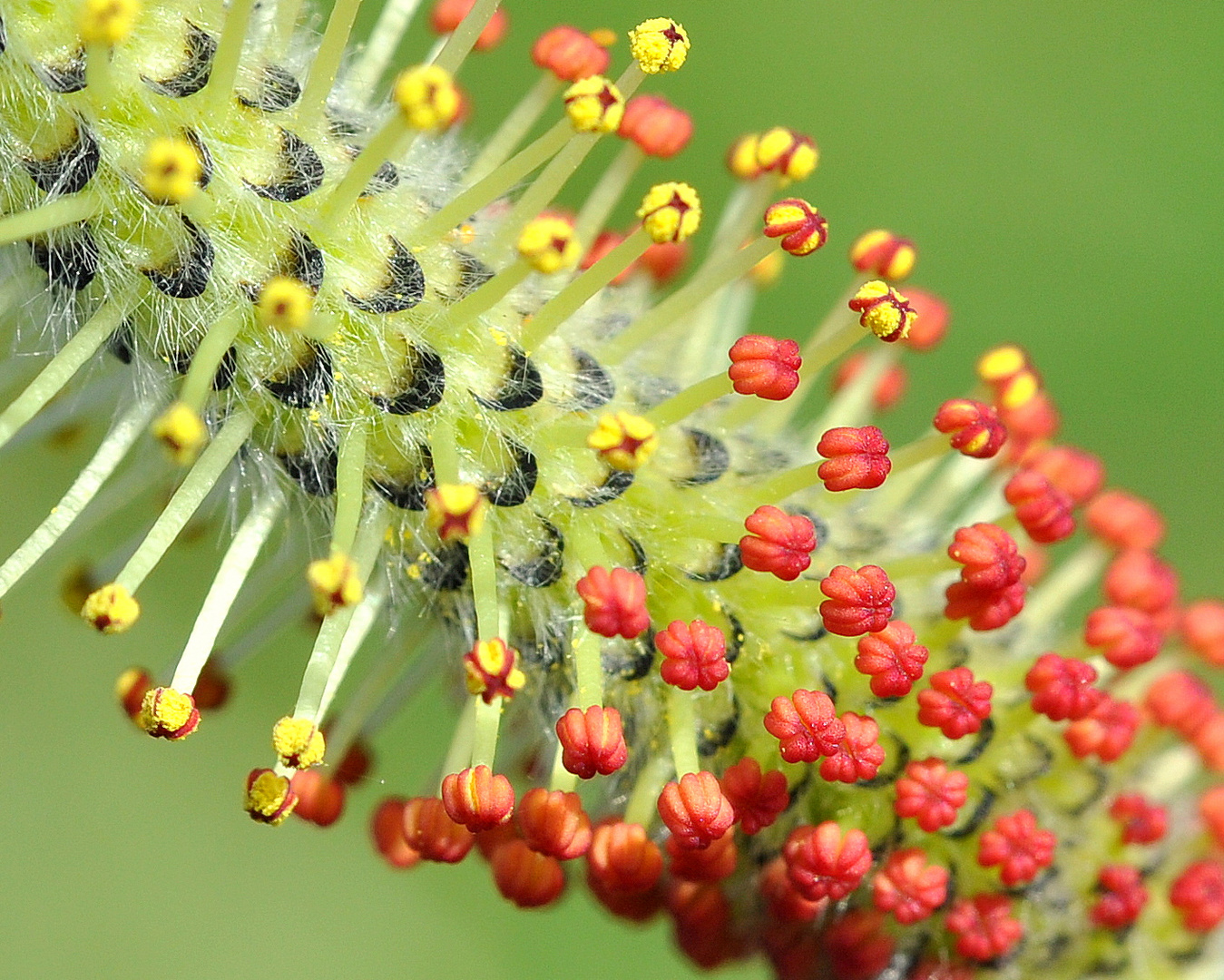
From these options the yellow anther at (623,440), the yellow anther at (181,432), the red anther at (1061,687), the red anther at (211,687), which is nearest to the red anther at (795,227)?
the yellow anther at (623,440)

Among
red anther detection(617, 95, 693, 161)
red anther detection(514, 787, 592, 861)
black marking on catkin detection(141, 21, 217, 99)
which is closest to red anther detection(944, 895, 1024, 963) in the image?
red anther detection(514, 787, 592, 861)

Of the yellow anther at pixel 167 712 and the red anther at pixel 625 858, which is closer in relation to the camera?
the yellow anther at pixel 167 712

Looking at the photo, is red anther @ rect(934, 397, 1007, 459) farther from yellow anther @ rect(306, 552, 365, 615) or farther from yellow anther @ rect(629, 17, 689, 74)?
yellow anther @ rect(306, 552, 365, 615)

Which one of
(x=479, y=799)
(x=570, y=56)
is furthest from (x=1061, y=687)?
(x=570, y=56)

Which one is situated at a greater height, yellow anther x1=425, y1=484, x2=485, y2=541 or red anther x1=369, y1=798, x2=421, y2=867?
yellow anther x1=425, y1=484, x2=485, y2=541

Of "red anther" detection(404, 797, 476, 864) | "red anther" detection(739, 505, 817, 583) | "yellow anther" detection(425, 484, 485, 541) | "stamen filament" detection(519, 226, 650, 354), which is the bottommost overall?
"red anther" detection(404, 797, 476, 864)

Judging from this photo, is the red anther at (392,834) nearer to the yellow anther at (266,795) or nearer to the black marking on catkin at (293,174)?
the yellow anther at (266,795)

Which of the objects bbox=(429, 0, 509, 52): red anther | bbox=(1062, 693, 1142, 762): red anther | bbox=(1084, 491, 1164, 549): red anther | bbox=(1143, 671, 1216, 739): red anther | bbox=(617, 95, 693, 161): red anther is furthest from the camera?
bbox=(1084, 491, 1164, 549): red anther

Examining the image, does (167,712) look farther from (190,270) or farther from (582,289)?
(582,289)
